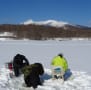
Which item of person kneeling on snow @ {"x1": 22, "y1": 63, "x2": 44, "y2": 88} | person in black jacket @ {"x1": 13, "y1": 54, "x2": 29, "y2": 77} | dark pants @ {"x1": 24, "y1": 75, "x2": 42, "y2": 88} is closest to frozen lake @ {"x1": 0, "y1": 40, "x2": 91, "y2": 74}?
person in black jacket @ {"x1": 13, "y1": 54, "x2": 29, "y2": 77}

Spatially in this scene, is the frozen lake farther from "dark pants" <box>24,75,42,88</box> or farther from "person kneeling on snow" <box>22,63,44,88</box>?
"dark pants" <box>24,75,42,88</box>

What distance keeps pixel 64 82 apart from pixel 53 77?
0.55 m

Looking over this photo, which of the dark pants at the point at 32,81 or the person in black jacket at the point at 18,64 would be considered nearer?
the dark pants at the point at 32,81

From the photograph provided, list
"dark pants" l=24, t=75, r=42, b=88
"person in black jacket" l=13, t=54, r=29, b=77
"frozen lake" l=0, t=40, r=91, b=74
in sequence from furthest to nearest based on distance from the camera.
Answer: "frozen lake" l=0, t=40, r=91, b=74
"person in black jacket" l=13, t=54, r=29, b=77
"dark pants" l=24, t=75, r=42, b=88

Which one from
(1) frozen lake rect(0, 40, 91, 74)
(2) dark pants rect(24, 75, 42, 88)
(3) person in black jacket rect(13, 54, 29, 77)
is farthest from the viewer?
(1) frozen lake rect(0, 40, 91, 74)

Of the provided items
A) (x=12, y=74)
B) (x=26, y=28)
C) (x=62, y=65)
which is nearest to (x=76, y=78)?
(x=62, y=65)

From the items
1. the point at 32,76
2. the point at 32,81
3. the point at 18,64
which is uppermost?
the point at 18,64

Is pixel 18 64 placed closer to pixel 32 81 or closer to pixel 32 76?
pixel 32 76

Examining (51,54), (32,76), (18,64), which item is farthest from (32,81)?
(51,54)

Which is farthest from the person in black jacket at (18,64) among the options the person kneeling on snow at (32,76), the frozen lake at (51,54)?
the frozen lake at (51,54)

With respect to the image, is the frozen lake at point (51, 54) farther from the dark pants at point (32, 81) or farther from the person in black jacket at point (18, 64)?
the dark pants at point (32, 81)

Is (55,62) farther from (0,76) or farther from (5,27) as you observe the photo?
(5,27)

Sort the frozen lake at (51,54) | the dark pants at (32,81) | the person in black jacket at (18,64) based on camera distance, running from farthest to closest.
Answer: the frozen lake at (51,54)
the person in black jacket at (18,64)
the dark pants at (32,81)

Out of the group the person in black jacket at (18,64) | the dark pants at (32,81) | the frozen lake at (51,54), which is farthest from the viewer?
the frozen lake at (51,54)
